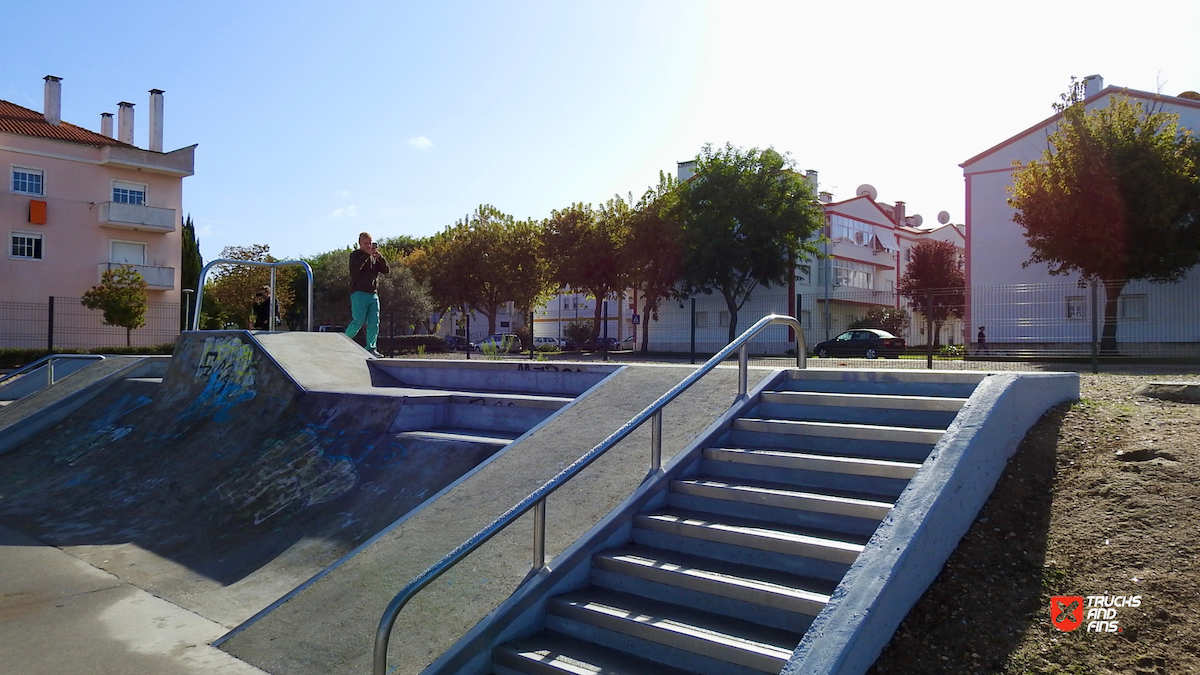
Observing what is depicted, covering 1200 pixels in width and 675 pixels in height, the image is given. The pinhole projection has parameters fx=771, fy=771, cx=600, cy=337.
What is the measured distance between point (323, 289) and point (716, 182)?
2988cm

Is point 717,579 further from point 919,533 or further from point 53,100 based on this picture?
point 53,100

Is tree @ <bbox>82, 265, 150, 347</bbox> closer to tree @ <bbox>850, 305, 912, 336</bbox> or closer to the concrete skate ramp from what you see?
the concrete skate ramp

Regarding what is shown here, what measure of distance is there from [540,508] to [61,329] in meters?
26.1

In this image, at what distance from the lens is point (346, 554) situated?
233 inches

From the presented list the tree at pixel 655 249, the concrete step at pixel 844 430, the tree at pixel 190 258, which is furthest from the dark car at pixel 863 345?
the tree at pixel 190 258

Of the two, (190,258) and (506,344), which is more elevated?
(190,258)

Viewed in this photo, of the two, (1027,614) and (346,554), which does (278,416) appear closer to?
(346,554)

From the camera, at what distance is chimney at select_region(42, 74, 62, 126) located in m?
35.4

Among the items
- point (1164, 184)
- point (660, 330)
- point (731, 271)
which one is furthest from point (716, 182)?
point (1164, 184)

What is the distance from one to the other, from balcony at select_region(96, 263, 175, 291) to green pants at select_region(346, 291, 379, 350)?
27.7 m

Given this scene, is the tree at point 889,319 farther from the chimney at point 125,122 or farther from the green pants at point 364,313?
the chimney at point 125,122

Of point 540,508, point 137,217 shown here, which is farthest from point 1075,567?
point 137,217

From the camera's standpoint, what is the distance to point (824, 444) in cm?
526

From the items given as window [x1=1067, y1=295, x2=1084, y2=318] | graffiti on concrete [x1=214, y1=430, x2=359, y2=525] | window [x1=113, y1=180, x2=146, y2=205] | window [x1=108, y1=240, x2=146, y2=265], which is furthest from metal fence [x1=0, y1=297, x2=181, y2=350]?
window [x1=1067, y1=295, x2=1084, y2=318]
